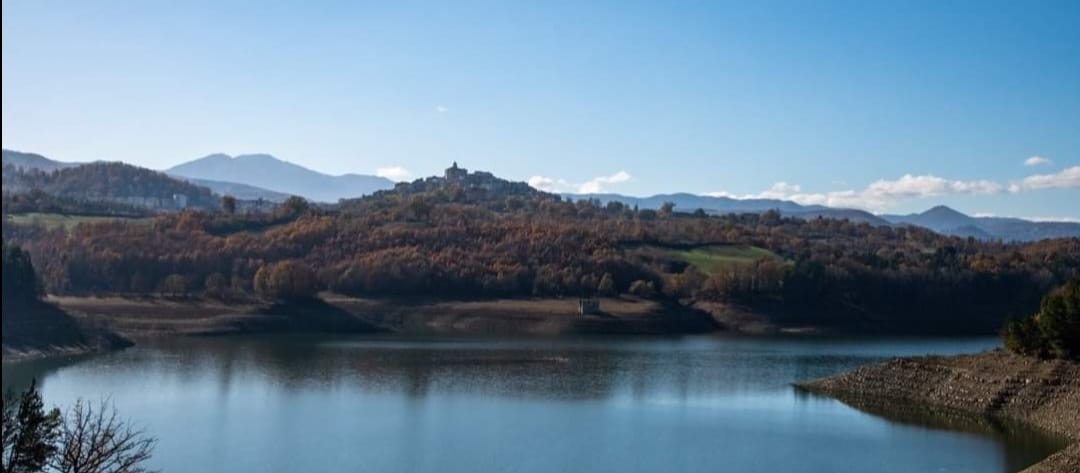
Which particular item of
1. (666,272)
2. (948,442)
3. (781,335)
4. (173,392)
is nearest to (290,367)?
(173,392)

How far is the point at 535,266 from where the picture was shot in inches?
3356

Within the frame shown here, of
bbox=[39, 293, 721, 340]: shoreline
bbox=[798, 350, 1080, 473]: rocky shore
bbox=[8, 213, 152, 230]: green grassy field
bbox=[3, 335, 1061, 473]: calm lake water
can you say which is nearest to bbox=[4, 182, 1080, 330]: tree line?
bbox=[8, 213, 152, 230]: green grassy field

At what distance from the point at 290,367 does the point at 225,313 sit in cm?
2228

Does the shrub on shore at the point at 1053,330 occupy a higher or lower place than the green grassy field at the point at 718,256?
lower

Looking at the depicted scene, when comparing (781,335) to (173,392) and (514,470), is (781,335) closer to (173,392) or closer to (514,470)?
(173,392)

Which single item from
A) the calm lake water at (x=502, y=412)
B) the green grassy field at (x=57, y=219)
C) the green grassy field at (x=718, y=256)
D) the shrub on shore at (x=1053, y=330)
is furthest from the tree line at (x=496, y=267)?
the shrub on shore at (x=1053, y=330)

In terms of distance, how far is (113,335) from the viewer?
2282 inches

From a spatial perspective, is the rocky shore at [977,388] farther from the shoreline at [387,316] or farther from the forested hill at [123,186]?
the forested hill at [123,186]

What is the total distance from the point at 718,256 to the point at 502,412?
192 feet

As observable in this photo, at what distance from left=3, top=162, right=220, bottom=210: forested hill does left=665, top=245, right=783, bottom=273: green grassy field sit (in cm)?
7155

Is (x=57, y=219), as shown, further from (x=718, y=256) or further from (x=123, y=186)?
(x=123, y=186)

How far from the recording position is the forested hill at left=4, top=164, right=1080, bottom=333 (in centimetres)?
7712

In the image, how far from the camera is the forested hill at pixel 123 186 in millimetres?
138000

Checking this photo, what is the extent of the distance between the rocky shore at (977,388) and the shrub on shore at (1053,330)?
37 cm
